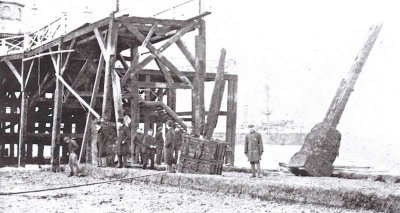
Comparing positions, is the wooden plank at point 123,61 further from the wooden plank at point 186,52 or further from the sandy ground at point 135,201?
the sandy ground at point 135,201

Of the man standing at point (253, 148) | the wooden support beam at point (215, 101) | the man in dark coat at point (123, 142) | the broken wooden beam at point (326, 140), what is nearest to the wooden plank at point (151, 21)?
the man in dark coat at point (123, 142)

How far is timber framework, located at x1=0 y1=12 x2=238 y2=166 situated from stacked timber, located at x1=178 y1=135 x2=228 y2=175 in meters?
0.42

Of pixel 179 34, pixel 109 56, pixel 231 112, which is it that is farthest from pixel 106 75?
pixel 231 112

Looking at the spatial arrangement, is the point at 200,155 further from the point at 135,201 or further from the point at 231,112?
the point at 231,112

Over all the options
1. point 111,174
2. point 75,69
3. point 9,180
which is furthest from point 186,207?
point 75,69

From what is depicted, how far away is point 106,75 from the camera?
13.8m

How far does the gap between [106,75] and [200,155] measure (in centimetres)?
405

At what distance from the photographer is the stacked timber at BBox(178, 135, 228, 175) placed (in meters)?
10.8

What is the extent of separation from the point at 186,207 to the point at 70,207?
1.51m

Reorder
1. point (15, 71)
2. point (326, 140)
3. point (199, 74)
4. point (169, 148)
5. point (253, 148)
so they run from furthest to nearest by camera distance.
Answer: point (15, 71), point (199, 74), point (169, 148), point (253, 148), point (326, 140)

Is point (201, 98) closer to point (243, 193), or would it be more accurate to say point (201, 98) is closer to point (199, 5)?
point (199, 5)

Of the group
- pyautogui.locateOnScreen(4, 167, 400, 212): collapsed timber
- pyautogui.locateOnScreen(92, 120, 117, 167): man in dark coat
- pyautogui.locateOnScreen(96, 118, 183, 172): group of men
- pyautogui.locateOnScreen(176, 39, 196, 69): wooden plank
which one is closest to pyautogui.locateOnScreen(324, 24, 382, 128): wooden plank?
pyautogui.locateOnScreen(4, 167, 400, 212): collapsed timber

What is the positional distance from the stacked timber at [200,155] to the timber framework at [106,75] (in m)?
0.42

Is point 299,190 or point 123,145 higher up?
point 123,145
